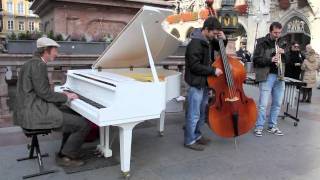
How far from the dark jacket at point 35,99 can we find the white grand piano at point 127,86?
0.30 meters

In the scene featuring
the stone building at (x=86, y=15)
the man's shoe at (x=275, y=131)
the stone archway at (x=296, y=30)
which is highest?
the stone archway at (x=296, y=30)

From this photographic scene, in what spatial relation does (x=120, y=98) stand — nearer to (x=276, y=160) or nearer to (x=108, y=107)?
(x=108, y=107)

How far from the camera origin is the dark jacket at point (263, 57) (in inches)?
223

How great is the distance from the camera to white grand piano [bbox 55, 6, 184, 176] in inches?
145

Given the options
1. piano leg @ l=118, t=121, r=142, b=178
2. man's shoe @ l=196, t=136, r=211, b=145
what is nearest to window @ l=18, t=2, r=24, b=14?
man's shoe @ l=196, t=136, r=211, b=145

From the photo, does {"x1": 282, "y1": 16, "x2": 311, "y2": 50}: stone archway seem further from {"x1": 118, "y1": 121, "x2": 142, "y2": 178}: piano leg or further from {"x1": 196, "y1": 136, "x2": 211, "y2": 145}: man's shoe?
{"x1": 118, "y1": 121, "x2": 142, "y2": 178}: piano leg

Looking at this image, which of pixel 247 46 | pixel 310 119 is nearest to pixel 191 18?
pixel 247 46

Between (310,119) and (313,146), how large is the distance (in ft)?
7.03

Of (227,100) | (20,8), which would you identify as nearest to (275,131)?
(227,100)

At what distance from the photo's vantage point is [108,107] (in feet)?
11.9

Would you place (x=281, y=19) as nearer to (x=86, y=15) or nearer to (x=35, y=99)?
(x=86, y=15)

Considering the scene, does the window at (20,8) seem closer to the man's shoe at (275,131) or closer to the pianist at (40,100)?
the man's shoe at (275,131)

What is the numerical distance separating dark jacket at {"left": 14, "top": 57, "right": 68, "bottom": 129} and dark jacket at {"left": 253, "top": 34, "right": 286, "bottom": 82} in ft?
10.6

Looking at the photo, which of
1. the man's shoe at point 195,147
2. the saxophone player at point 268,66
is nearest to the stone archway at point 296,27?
the saxophone player at point 268,66
